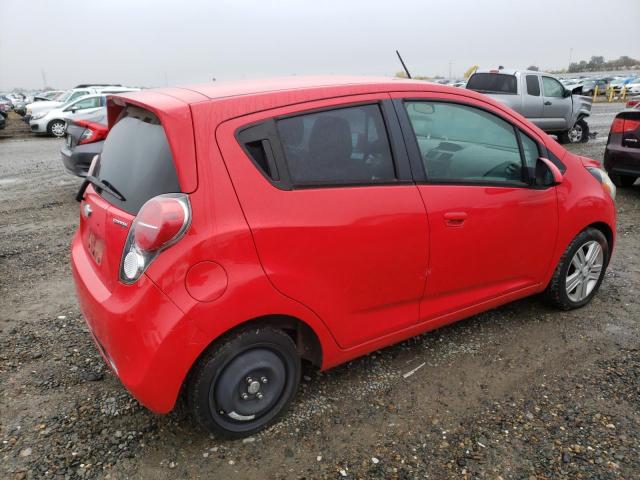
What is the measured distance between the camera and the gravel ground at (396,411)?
7.38 ft

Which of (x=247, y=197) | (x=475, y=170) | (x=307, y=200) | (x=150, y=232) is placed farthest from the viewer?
(x=475, y=170)

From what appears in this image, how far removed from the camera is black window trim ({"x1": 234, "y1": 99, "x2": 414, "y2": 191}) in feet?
7.18

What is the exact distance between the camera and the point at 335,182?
2350mm

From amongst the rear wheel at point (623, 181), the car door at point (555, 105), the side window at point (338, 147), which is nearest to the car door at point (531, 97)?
the car door at point (555, 105)

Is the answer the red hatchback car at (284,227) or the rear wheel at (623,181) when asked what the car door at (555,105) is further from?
the red hatchback car at (284,227)

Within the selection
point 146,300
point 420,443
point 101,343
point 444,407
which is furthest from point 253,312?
point 444,407

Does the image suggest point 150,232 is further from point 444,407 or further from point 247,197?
point 444,407

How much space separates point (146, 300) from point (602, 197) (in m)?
3.13

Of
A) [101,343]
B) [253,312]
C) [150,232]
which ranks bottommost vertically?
[101,343]

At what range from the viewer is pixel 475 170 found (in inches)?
112

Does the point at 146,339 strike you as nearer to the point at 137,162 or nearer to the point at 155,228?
the point at 155,228

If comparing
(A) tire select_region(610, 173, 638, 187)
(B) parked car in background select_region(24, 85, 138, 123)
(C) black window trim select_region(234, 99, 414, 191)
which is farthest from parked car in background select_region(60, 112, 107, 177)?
(B) parked car in background select_region(24, 85, 138, 123)

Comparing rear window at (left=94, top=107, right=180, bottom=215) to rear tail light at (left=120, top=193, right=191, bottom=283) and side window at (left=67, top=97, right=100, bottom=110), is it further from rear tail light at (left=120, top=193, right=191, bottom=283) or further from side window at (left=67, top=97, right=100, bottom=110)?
side window at (left=67, top=97, right=100, bottom=110)

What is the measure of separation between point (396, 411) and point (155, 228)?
1.58 m
